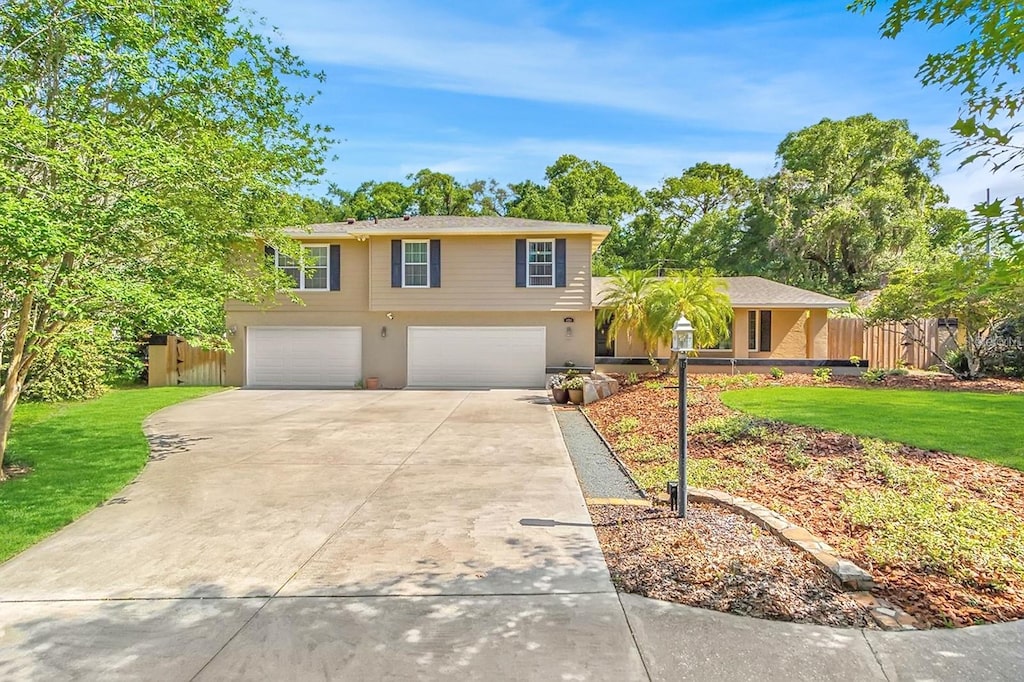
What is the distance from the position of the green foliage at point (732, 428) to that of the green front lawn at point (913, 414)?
0.71m

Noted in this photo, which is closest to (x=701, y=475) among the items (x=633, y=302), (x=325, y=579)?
(x=325, y=579)

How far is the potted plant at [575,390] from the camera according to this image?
13.7 m

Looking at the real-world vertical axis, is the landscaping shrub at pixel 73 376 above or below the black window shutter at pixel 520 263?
below

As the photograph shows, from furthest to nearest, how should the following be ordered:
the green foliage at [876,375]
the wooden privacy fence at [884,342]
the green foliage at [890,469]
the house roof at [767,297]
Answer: the wooden privacy fence at [884,342], the house roof at [767,297], the green foliage at [876,375], the green foliage at [890,469]

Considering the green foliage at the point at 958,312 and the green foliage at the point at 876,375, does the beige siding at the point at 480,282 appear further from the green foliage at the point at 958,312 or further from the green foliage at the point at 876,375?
the green foliage at the point at 958,312

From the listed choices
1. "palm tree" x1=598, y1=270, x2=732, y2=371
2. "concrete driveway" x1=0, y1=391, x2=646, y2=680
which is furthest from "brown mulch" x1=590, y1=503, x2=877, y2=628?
"palm tree" x1=598, y1=270, x2=732, y2=371

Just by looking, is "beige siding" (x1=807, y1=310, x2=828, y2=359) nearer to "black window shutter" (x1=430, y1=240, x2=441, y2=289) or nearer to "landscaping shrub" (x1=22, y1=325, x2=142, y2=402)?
"black window shutter" (x1=430, y1=240, x2=441, y2=289)

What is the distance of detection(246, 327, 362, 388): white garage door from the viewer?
1788 cm

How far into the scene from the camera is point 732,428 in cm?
840

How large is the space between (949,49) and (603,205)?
97.3ft

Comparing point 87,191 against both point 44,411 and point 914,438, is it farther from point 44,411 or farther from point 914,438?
point 914,438

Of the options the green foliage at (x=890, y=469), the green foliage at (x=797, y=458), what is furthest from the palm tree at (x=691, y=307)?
the green foliage at (x=890, y=469)

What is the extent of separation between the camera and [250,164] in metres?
7.85

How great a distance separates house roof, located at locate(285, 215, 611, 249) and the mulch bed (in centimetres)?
741
